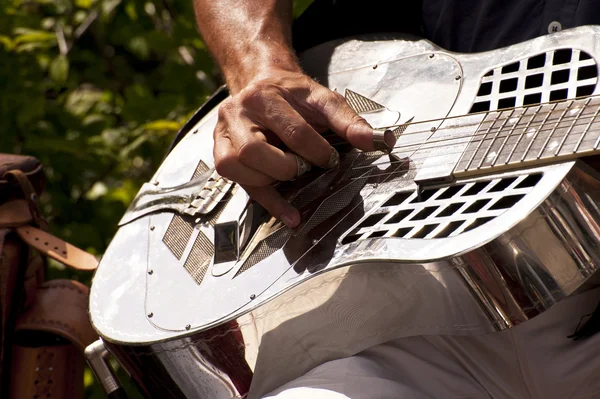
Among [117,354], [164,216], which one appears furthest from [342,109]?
[117,354]

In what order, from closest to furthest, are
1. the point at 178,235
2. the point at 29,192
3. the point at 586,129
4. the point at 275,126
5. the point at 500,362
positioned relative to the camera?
the point at 586,129
the point at 500,362
the point at 275,126
the point at 178,235
the point at 29,192

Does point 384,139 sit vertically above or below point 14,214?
above

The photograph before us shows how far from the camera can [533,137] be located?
1.08 meters

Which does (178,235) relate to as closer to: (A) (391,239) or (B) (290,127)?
(B) (290,127)

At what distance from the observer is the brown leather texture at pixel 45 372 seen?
1460mm

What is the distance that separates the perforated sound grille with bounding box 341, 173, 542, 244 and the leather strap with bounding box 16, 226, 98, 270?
0.61 metres

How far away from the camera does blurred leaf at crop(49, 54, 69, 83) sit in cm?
232

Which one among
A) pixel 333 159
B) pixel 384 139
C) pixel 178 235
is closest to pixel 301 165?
pixel 333 159

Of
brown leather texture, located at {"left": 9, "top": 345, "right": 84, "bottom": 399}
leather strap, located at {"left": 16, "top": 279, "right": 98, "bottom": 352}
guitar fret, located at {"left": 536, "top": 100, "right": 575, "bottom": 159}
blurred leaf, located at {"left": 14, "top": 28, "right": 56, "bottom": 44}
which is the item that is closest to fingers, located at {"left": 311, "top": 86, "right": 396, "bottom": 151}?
guitar fret, located at {"left": 536, "top": 100, "right": 575, "bottom": 159}

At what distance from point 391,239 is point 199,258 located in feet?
1.21

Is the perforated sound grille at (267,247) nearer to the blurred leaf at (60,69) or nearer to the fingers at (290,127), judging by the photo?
the fingers at (290,127)

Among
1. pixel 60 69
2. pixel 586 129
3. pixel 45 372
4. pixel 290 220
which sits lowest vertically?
pixel 45 372

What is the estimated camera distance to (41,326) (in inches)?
57.7

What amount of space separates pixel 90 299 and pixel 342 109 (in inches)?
20.2
